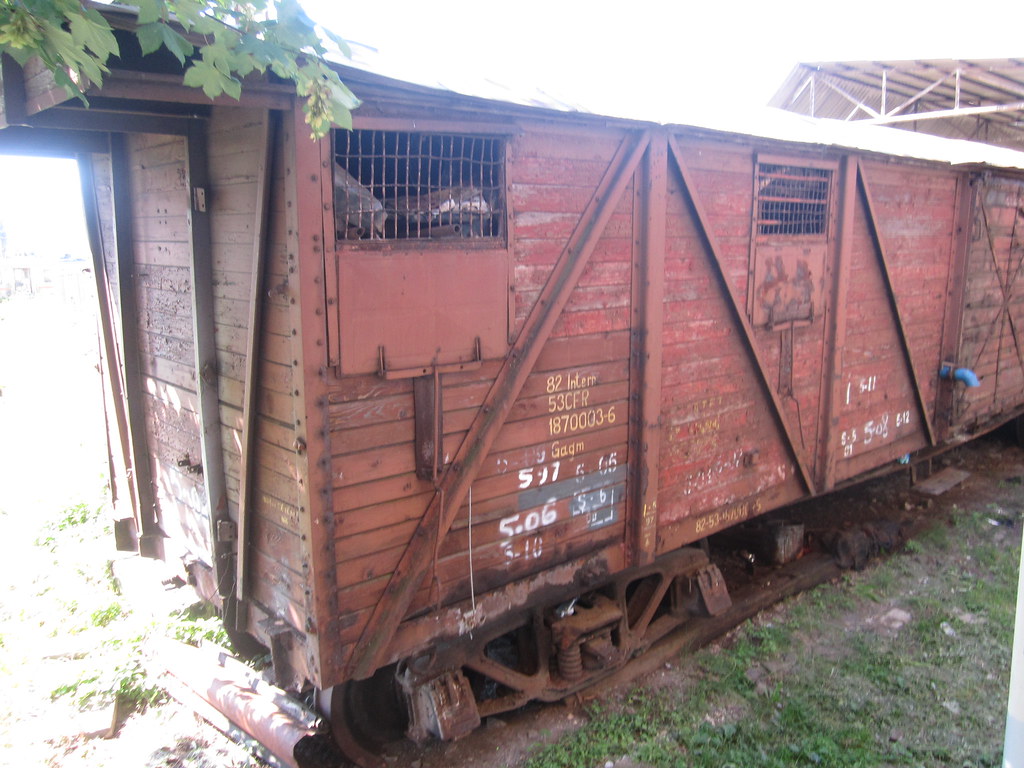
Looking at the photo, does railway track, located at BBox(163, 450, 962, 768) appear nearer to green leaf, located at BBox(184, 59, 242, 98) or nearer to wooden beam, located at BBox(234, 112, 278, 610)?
wooden beam, located at BBox(234, 112, 278, 610)

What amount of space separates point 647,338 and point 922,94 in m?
13.9

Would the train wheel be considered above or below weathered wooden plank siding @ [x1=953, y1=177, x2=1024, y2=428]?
below

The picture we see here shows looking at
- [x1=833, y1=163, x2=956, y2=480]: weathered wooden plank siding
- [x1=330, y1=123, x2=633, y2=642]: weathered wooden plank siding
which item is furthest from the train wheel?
[x1=833, y1=163, x2=956, y2=480]: weathered wooden plank siding

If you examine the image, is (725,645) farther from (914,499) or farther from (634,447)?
(914,499)

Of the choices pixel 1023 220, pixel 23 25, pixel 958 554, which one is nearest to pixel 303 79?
pixel 23 25

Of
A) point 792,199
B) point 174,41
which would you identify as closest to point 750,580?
point 792,199

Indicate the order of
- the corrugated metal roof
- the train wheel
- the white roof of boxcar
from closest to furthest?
the white roof of boxcar < the train wheel < the corrugated metal roof

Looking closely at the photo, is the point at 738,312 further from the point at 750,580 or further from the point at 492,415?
the point at 750,580

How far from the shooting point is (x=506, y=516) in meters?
4.08

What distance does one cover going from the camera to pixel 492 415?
3859 mm

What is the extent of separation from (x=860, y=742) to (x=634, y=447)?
6.60 feet

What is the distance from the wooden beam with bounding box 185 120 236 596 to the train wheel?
86cm

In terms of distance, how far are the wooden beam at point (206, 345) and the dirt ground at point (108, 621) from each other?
0.84m

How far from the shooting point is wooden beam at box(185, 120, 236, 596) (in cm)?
384
